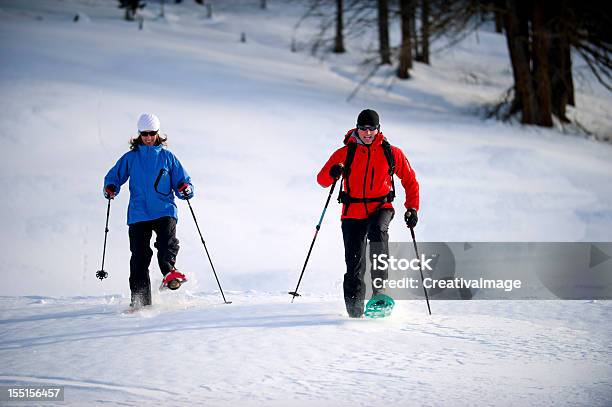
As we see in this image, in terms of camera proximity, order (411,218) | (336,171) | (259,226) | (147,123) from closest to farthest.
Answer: (336,171)
(411,218)
(147,123)
(259,226)

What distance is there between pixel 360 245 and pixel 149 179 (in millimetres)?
1780

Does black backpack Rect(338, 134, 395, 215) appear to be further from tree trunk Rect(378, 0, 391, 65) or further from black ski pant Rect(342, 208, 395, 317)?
tree trunk Rect(378, 0, 391, 65)

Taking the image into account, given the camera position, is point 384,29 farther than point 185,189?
Answer: Yes

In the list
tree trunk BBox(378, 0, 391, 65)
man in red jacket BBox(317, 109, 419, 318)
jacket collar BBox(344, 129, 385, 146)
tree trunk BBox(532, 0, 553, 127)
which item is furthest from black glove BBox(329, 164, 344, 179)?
tree trunk BBox(532, 0, 553, 127)

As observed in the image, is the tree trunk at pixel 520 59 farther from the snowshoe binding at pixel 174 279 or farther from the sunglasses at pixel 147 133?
the snowshoe binding at pixel 174 279

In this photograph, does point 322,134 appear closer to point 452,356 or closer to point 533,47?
point 533,47

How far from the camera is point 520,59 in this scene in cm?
1855

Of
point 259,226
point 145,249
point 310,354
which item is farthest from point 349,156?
point 259,226

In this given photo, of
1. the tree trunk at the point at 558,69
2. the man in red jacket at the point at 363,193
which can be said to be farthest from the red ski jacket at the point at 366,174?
the tree trunk at the point at 558,69

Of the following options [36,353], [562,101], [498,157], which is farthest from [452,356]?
[562,101]

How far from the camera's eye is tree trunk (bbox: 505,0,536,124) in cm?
1848

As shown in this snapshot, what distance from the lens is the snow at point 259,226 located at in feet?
15.0

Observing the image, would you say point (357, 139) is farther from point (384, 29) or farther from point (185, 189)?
point (384, 29)

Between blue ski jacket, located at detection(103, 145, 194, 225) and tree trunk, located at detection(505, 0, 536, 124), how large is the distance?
45.4 feet
